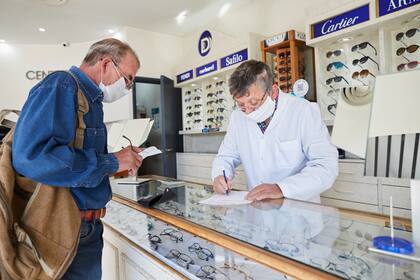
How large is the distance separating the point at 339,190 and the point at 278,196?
6.06 feet

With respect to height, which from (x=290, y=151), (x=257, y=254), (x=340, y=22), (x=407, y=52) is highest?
(x=340, y=22)

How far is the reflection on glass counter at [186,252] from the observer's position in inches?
47.4

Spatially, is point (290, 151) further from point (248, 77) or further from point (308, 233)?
point (308, 233)

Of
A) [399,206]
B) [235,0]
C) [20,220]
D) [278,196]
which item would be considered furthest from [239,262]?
[235,0]

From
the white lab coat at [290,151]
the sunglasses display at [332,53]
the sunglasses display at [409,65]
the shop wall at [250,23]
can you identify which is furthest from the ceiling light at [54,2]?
the sunglasses display at [409,65]

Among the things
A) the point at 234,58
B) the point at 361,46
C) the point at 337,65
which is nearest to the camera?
the point at 361,46

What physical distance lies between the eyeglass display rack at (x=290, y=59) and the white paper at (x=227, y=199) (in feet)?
7.78

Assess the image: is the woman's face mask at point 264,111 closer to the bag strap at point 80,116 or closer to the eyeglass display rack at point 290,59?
the bag strap at point 80,116

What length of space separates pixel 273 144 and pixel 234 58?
283cm

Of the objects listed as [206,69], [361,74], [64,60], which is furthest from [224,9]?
[64,60]

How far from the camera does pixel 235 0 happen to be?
4.72 meters

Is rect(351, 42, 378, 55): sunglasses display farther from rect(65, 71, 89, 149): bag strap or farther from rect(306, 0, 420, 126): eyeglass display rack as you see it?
rect(65, 71, 89, 149): bag strap

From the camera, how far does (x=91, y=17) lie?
5113mm

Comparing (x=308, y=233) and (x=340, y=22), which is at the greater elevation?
(x=340, y=22)
